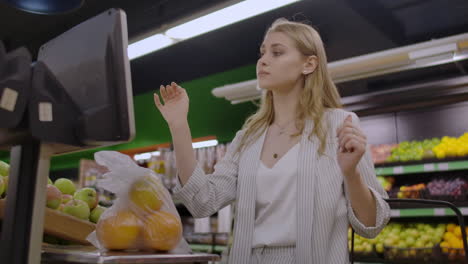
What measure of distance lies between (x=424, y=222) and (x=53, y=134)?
12.9ft

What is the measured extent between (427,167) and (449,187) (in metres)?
0.23

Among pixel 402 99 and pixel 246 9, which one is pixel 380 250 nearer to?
pixel 402 99

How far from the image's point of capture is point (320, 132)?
1.61 m

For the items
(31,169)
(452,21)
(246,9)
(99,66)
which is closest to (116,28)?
(99,66)

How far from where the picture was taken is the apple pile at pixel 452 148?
3.65 metres

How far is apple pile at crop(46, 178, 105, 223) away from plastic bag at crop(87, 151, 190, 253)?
18 cm

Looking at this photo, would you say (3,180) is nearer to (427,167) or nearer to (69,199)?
(69,199)

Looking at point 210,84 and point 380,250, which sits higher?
point 210,84

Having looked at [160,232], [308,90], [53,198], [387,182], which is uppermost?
[387,182]

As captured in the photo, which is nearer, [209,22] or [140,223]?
[140,223]

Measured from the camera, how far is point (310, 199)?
1.49 metres

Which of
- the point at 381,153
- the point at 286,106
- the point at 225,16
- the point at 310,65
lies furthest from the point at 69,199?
the point at 381,153

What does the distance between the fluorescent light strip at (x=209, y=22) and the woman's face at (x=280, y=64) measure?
172cm

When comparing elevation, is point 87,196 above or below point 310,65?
below
